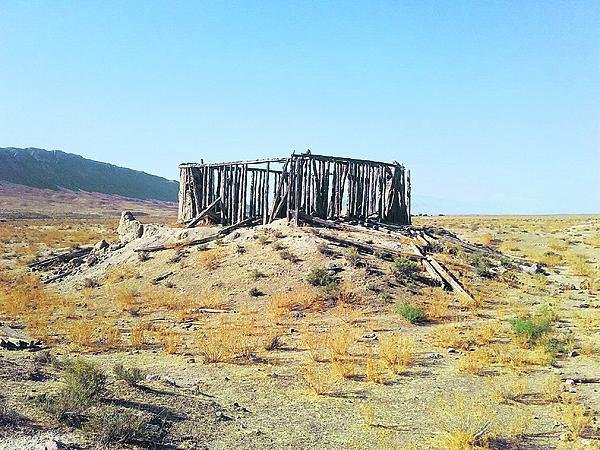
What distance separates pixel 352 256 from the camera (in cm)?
1691

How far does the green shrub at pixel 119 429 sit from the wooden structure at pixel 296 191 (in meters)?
14.1

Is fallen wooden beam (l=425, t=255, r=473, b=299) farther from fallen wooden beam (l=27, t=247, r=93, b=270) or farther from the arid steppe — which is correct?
fallen wooden beam (l=27, t=247, r=93, b=270)

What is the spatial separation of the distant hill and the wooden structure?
76895 mm

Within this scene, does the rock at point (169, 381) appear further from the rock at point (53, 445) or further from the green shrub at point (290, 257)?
the green shrub at point (290, 257)

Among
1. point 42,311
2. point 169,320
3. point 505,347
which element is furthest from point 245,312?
point 505,347

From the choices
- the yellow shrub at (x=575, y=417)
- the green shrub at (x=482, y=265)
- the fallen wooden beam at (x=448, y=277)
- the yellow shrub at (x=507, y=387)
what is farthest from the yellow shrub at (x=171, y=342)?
the green shrub at (x=482, y=265)

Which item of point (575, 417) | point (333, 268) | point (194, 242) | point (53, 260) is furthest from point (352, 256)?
point (53, 260)

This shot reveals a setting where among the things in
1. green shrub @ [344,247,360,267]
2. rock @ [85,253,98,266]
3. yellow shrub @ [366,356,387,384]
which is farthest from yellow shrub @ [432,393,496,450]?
rock @ [85,253,98,266]

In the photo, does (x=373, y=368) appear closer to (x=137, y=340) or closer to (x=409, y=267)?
(x=137, y=340)

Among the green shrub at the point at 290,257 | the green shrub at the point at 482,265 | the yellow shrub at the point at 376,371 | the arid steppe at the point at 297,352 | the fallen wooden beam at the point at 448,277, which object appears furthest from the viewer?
the green shrub at the point at 482,265

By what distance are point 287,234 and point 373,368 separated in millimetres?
10425

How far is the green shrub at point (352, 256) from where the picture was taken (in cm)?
1659

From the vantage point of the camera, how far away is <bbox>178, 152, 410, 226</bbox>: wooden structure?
2111cm

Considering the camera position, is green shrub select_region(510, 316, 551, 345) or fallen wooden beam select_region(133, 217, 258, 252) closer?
green shrub select_region(510, 316, 551, 345)
